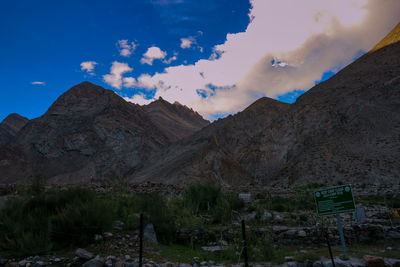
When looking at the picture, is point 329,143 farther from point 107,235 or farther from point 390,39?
point 107,235

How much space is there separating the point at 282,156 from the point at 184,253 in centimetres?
3729

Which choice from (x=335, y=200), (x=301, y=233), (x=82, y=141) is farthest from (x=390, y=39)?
(x=82, y=141)

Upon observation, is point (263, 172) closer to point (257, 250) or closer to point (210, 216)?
point (210, 216)

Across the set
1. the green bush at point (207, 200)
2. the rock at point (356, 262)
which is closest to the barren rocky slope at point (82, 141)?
the green bush at point (207, 200)

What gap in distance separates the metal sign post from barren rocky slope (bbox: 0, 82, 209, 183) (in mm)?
52836

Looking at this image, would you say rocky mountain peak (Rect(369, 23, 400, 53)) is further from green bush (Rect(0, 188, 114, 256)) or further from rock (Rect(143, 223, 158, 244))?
Result: green bush (Rect(0, 188, 114, 256))

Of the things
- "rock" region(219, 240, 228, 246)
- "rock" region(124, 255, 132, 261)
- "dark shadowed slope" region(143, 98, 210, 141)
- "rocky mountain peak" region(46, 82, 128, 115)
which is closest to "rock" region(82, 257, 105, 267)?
"rock" region(124, 255, 132, 261)

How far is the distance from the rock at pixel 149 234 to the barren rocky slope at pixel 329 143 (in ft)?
89.0

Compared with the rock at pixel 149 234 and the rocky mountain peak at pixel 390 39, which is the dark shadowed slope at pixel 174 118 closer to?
the rocky mountain peak at pixel 390 39

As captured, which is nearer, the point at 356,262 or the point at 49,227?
the point at 356,262

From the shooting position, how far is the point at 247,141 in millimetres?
55188

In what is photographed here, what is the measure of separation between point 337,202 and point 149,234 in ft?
15.4

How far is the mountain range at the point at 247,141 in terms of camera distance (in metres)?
33.9

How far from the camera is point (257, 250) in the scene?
702cm
